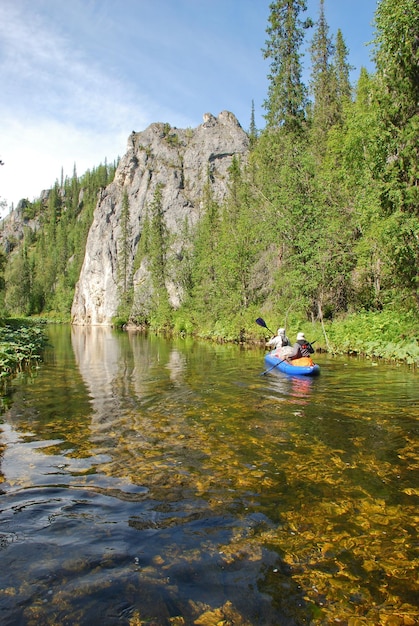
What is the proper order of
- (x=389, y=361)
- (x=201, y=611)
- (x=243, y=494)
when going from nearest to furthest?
(x=201, y=611) < (x=243, y=494) < (x=389, y=361)

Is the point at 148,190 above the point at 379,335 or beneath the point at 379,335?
above

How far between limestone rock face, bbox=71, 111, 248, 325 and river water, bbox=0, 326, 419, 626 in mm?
56927

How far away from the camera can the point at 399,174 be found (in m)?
15.6

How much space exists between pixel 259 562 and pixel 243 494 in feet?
4.56

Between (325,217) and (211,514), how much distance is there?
73.0 ft

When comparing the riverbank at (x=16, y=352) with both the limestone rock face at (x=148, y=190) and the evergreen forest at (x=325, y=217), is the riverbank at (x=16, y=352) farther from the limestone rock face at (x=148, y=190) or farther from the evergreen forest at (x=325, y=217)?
the limestone rock face at (x=148, y=190)

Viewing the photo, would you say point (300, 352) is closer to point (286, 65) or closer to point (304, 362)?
point (304, 362)

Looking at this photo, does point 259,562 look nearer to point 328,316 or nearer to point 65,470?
point 65,470

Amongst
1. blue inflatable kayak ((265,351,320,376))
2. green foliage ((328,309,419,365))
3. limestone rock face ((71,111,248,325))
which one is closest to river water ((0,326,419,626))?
blue inflatable kayak ((265,351,320,376))

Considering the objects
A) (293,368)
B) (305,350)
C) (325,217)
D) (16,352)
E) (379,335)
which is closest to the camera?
(293,368)

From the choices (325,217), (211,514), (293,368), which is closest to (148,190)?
(325,217)

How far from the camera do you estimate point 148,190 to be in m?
74.3

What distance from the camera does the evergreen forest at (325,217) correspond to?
15.5 m

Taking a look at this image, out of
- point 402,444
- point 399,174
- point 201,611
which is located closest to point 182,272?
point 399,174
